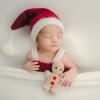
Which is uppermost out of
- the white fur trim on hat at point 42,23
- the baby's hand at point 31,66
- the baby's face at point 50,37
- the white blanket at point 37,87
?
the white fur trim on hat at point 42,23

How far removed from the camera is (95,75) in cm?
81

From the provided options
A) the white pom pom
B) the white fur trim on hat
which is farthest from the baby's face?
the white pom pom

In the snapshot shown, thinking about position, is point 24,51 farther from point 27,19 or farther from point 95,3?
point 95,3

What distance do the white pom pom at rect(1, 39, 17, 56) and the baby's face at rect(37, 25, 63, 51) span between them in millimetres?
111

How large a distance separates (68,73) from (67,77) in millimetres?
16

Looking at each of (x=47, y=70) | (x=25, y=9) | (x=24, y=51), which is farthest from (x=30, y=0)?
(x=47, y=70)

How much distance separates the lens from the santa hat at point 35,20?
2.80 ft

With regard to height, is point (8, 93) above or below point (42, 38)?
below

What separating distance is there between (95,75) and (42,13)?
0.75 ft

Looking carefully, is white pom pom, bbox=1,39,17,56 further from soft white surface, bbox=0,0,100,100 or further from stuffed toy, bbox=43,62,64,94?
stuffed toy, bbox=43,62,64,94

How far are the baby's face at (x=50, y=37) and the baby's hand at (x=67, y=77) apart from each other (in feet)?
0.28

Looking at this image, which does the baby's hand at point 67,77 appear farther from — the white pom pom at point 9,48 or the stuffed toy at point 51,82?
the white pom pom at point 9,48

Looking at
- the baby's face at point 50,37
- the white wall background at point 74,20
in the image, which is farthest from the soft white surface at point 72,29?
the baby's face at point 50,37

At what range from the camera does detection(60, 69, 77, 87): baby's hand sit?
2.63ft
